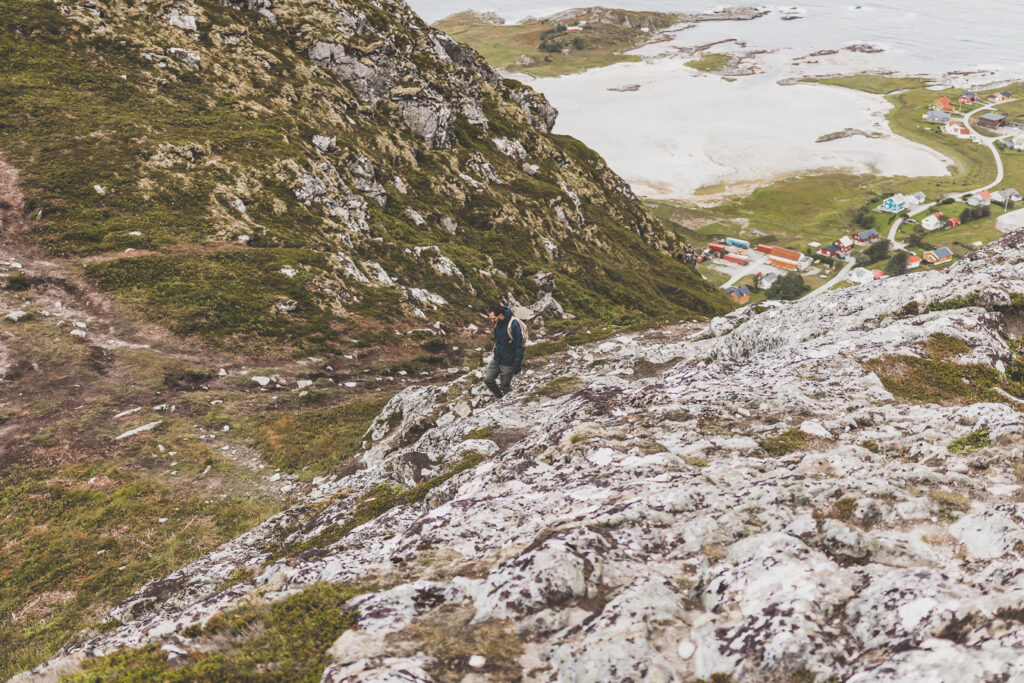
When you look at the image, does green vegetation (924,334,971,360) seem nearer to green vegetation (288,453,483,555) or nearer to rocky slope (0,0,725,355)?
green vegetation (288,453,483,555)

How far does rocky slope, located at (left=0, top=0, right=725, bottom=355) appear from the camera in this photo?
3600cm

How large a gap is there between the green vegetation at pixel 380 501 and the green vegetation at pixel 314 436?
6877mm

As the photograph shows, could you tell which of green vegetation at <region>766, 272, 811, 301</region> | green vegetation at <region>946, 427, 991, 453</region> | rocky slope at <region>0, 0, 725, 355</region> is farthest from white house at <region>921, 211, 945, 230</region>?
green vegetation at <region>946, 427, 991, 453</region>

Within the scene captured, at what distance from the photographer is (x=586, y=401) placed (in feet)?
59.0

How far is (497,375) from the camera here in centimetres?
2375

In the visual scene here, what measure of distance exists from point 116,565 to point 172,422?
9.30 m

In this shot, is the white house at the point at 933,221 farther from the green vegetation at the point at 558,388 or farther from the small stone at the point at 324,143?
the green vegetation at the point at 558,388

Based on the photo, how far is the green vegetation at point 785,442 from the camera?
12523 millimetres

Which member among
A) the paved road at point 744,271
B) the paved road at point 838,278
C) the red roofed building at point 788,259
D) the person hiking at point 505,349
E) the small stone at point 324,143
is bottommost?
the paved road at point 838,278

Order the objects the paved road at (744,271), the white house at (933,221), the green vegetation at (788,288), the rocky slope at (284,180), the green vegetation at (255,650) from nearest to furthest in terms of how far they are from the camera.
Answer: the green vegetation at (255,650) → the rocky slope at (284,180) → the green vegetation at (788,288) → the paved road at (744,271) → the white house at (933,221)

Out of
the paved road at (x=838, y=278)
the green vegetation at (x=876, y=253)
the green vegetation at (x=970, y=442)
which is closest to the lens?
the green vegetation at (x=970, y=442)

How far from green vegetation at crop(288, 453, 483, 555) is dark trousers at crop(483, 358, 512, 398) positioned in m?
6.47

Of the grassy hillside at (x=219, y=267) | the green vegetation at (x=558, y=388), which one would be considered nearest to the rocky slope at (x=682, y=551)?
the grassy hillside at (x=219, y=267)

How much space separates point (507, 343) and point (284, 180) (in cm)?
3679
